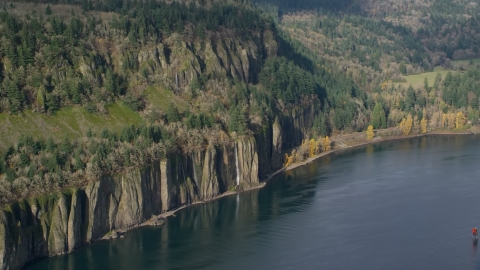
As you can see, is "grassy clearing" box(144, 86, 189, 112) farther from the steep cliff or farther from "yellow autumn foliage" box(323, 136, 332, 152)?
"yellow autumn foliage" box(323, 136, 332, 152)

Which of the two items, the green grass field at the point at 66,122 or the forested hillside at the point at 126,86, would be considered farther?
the green grass field at the point at 66,122

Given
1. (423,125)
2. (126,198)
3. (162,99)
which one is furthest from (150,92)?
(423,125)

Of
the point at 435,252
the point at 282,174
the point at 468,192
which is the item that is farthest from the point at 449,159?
the point at 435,252

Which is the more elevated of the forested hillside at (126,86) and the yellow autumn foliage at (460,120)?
A: the forested hillside at (126,86)

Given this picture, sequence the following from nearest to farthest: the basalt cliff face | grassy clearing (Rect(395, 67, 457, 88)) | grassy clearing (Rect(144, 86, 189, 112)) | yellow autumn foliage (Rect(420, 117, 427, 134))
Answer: the basalt cliff face, grassy clearing (Rect(144, 86, 189, 112)), yellow autumn foliage (Rect(420, 117, 427, 134)), grassy clearing (Rect(395, 67, 457, 88))

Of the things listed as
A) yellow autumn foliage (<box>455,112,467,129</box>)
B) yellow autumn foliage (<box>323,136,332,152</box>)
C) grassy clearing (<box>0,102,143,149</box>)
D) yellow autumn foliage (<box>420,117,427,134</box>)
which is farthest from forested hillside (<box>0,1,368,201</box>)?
yellow autumn foliage (<box>455,112,467,129</box>)

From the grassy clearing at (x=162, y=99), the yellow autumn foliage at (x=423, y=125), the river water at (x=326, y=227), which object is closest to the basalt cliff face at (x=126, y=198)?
the river water at (x=326, y=227)

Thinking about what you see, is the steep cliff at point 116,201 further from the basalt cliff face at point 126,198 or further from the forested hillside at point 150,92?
the forested hillside at point 150,92
